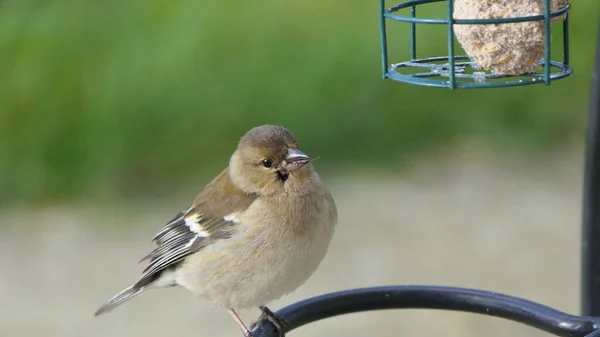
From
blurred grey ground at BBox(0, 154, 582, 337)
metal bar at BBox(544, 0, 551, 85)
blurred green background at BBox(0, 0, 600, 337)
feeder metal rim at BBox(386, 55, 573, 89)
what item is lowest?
blurred grey ground at BBox(0, 154, 582, 337)

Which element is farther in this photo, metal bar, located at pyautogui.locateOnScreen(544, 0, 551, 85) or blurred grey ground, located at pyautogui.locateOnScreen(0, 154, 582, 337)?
blurred grey ground, located at pyautogui.locateOnScreen(0, 154, 582, 337)

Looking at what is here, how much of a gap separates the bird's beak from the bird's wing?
18 centimetres

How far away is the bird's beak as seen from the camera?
11.7 feet

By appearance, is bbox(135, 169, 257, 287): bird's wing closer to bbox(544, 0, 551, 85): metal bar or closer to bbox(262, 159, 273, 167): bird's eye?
bbox(262, 159, 273, 167): bird's eye

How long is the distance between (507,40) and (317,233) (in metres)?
0.92

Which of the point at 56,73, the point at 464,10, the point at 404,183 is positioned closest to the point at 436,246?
the point at 404,183

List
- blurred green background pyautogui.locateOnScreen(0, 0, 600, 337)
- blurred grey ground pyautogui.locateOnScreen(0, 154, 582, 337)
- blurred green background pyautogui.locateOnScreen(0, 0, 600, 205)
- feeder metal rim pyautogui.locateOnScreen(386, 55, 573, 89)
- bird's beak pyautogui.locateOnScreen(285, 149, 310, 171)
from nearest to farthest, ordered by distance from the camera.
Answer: feeder metal rim pyautogui.locateOnScreen(386, 55, 573, 89) < bird's beak pyautogui.locateOnScreen(285, 149, 310, 171) < blurred grey ground pyautogui.locateOnScreen(0, 154, 582, 337) < blurred green background pyautogui.locateOnScreen(0, 0, 600, 337) < blurred green background pyautogui.locateOnScreen(0, 0, 600, 205)

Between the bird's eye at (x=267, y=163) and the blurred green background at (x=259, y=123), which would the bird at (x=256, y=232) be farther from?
the blurred green background at (x=259, y=123)

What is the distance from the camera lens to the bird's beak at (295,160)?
3.55 meters

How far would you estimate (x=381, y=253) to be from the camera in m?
6.58

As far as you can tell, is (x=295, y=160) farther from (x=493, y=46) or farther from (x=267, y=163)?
(x=493, y=46)

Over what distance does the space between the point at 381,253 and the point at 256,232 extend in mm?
3135

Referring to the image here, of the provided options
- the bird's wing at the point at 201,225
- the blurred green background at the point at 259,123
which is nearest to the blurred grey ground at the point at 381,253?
the blurred green background at the point at 259,123

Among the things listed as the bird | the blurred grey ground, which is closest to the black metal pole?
the bird
